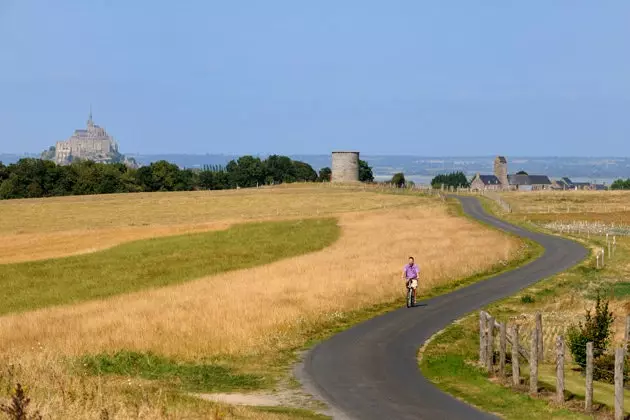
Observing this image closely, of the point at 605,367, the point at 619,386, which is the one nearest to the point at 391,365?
the point at 605,367

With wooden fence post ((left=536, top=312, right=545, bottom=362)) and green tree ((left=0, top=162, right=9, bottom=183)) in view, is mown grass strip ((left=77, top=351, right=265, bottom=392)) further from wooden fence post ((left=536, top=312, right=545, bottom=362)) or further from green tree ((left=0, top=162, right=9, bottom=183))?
green tree ((left=0, top=162, right=9, bottom=183))

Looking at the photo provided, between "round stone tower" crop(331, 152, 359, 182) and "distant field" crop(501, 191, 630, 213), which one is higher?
"round stone tower" crop(331, 152, 359, 182)

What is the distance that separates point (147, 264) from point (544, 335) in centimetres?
3369

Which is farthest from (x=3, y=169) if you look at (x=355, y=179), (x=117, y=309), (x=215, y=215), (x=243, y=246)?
Answer: (x=117, y=309)

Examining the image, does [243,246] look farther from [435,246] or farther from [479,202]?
[479,202]

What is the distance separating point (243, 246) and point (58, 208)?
5495 centimetres

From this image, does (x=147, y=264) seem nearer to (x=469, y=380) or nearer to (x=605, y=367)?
(x=605, y=367)

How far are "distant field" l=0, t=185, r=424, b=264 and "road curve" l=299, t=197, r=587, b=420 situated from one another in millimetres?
36607

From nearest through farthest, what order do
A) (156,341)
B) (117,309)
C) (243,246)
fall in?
(156,341) → (117,309) → (243,246)

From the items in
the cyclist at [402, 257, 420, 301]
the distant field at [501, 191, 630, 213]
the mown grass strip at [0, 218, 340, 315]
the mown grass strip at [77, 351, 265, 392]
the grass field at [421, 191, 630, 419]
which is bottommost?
the mown grass strip at [0, 218, 340, 315]

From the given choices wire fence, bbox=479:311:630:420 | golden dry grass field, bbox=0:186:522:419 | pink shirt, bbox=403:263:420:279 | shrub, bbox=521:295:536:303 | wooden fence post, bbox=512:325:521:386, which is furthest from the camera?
shrub, bbox=521:295:536:303

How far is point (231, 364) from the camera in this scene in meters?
27.2

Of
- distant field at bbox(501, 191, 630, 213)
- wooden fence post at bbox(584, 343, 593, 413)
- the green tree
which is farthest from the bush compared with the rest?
the green tree

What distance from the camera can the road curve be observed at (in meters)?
21.4
